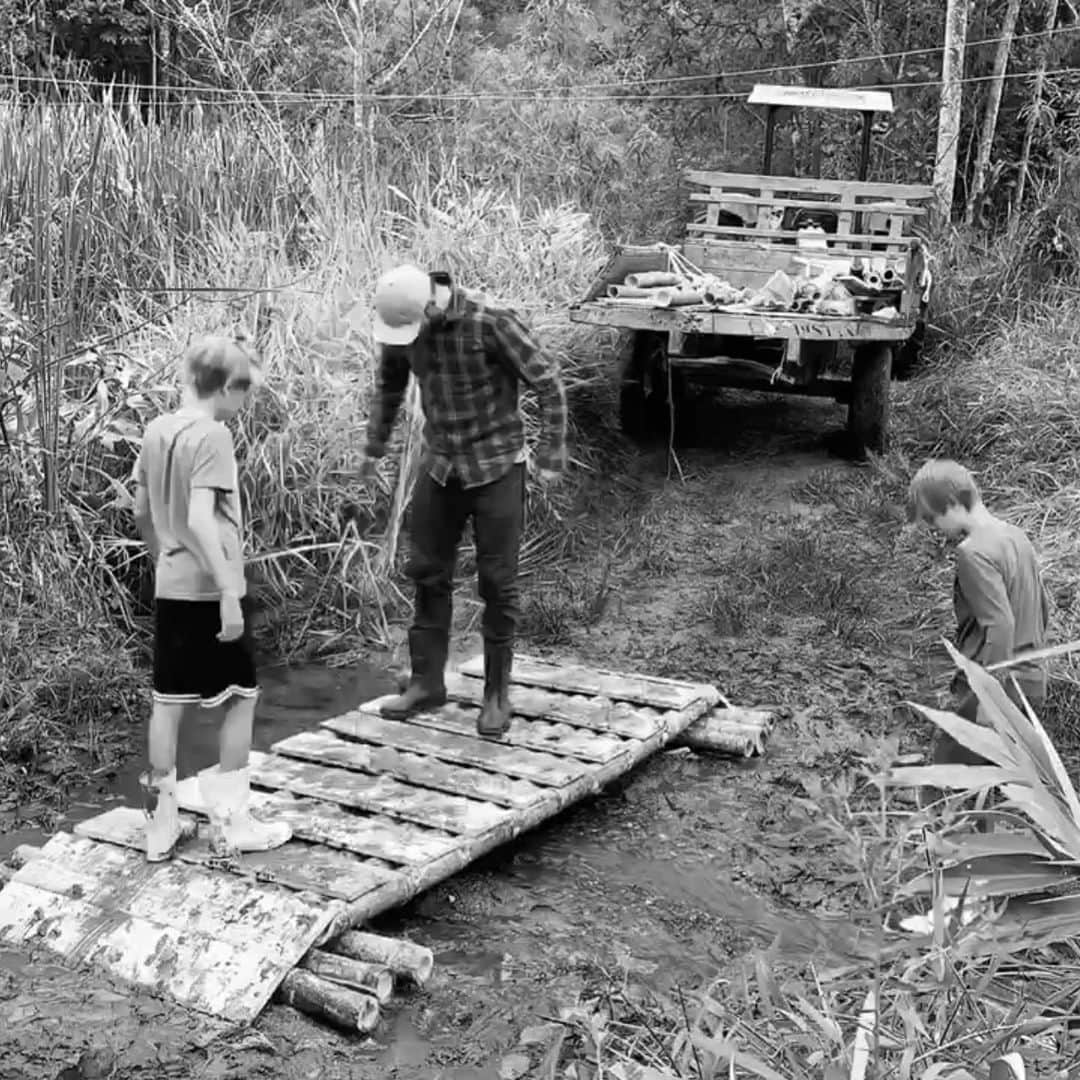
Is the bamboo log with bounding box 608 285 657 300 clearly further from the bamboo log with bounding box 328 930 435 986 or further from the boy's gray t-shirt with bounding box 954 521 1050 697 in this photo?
the bamboo log with bounding box 328 930 435 986

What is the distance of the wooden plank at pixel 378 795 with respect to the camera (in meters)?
4.22

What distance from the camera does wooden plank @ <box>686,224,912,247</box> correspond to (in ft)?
30.0

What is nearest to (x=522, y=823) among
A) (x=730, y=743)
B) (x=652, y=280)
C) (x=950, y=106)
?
(x=730, y=743)

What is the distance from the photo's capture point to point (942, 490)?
3.73 meters

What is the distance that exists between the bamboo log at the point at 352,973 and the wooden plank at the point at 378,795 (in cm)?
→ 71

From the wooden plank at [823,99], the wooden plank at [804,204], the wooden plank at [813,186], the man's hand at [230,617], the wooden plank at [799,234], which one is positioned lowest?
the man's hand at [230,617]

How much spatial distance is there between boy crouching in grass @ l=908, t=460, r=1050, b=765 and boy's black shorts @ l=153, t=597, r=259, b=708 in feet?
6.12

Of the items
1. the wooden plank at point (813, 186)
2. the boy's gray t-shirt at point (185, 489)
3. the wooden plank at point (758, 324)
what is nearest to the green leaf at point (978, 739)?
the boy's gray t-shirt at point (185, 489)

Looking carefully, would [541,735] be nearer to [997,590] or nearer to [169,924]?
[169,924]

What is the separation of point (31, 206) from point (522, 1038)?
4.48 meters

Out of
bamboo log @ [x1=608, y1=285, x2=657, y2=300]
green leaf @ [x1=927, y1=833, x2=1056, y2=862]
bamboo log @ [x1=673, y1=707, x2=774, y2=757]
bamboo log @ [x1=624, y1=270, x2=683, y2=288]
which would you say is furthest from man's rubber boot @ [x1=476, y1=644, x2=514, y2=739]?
bamboo log @ [x1=624, y1=270, x2=683, y2=288]

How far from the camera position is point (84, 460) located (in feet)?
19.6

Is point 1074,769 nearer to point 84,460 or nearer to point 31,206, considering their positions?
point 84,460

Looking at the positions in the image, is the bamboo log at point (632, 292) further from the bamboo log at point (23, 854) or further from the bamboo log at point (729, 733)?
the bamboo log at point (23, 854)
